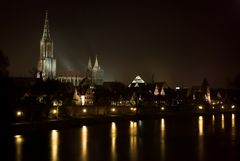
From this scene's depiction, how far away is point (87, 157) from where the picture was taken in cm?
2252

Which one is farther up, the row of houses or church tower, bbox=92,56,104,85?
church tower, bbox=92,56,104,85

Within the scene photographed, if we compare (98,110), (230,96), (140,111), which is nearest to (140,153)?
(98,110)

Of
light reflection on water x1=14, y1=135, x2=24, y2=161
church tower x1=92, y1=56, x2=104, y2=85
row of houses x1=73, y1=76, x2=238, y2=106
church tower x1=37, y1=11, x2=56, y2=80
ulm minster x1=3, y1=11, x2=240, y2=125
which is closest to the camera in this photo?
light reflection on water x1=14, y1=135, x2=24, y2=161

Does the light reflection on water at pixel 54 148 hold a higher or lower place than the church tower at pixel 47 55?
lower

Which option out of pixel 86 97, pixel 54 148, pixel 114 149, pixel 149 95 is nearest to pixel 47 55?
pixel 149 95

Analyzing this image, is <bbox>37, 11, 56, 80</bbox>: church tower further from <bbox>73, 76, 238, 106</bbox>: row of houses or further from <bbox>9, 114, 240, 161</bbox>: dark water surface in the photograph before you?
<bbox>9, 114, 240, 161</bbox>: dark water surface

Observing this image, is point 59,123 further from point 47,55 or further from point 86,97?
point 47,55

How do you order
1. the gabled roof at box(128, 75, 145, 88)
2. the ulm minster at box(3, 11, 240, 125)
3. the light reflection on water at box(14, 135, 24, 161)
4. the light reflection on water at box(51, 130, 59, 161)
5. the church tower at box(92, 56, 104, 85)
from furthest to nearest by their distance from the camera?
the church tower at box(92, 56, 104, 85), the gabled roof at box(128, 75, 145, 88), the ulm minster at box(3, 11, 240, 125), the light reflection on water at box(14, 135, 24, 161), the light reflection on water at box(51, 130, 59, 161)

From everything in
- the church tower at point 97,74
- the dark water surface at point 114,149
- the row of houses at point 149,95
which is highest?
the church tower at point 97,74

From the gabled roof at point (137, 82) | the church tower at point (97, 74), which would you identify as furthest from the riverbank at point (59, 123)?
the church tower at point (97, 74)

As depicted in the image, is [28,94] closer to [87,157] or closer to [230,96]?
[87,157]

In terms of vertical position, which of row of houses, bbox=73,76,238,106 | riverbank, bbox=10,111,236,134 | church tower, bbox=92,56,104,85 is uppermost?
church tower, bbox=92,56,104,85

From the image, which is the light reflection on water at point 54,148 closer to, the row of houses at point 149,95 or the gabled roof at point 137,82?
the row of houses at point 149,95

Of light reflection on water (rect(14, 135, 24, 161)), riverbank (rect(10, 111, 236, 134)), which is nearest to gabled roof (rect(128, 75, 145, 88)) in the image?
riverbank (rect(10, 111, 236, 134))
